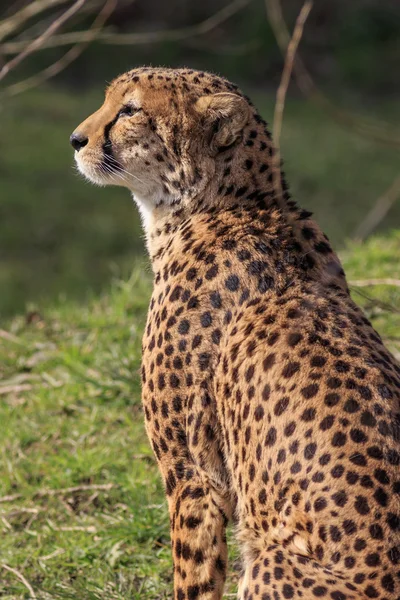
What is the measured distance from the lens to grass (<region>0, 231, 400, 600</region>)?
2.97 meters

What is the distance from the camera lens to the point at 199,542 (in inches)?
90.7

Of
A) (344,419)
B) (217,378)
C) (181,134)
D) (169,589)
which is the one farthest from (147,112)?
(169,589)

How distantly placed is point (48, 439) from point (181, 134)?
4.84 feet

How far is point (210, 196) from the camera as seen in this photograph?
2.57m

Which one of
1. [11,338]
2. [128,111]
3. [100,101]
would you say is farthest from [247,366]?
[100,101]

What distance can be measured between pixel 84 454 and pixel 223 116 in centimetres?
141

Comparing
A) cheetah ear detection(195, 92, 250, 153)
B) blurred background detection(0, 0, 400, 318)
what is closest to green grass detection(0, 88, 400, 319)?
blurred background detection(0, 0, 400, 318)

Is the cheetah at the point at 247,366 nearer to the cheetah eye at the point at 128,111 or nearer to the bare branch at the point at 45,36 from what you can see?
the cheetah eye at the point at 128,111

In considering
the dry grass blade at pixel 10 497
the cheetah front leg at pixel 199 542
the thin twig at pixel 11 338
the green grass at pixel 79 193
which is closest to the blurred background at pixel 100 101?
the green grass at pixel 79 193

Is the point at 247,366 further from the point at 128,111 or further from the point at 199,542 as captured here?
the point at 128,111

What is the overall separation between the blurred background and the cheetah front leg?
113 inches

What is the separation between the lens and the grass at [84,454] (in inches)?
117

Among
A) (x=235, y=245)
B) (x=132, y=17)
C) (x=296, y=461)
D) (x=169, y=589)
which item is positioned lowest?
(x=169, y=589)

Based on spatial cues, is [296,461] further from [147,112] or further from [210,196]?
[147,112]
